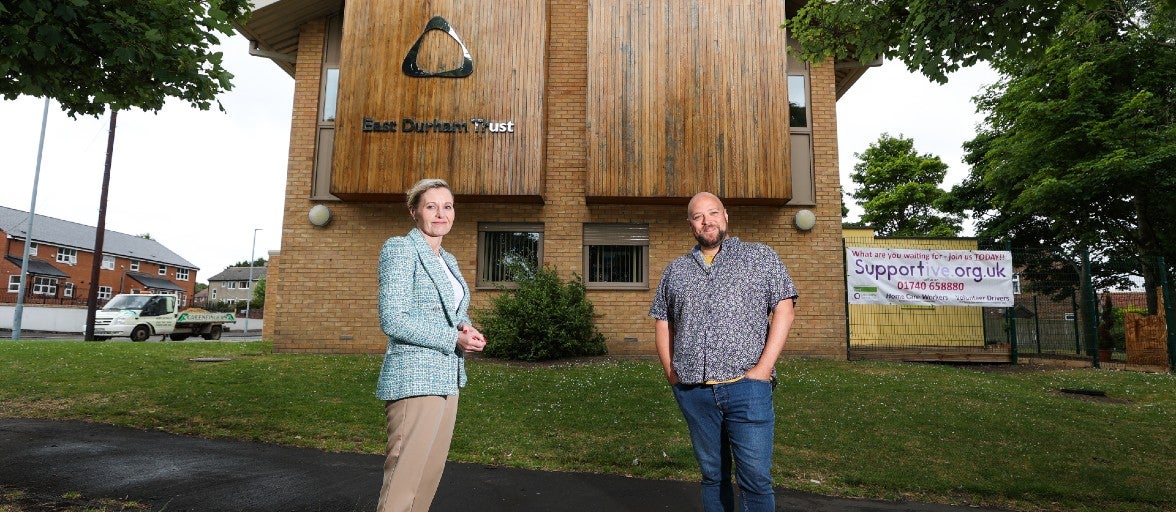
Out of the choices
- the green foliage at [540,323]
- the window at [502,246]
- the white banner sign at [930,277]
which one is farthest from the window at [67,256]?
the white banner sign at [930,277]

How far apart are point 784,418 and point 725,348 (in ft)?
15.4

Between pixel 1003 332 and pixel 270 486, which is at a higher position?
pixel 1003 332

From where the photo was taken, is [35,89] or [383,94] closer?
[35,89]

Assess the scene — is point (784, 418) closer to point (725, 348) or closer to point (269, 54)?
point (725, 348)

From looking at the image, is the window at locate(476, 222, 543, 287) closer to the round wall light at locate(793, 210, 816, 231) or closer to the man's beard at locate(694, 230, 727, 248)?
the round wall light at locate(793, 210, 816, 231)

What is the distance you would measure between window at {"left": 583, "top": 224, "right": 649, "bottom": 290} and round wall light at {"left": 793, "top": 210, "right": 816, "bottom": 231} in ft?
10.5

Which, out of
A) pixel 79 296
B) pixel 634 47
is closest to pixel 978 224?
pixel 634 47

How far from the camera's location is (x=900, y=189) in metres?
Answer: 36.3

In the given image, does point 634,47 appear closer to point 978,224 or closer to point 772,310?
point 772,310

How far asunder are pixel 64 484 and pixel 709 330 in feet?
15.6

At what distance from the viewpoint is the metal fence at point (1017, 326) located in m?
12.3

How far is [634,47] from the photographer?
40.2ft

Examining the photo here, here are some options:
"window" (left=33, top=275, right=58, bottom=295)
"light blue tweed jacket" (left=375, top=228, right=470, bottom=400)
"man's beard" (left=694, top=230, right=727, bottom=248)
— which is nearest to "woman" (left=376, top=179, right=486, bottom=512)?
"light blue tweed jacket" (left=375, top=228, right=470, bottom=400)

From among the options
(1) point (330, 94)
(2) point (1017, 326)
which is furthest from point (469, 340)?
(2) point (1017, 326)
